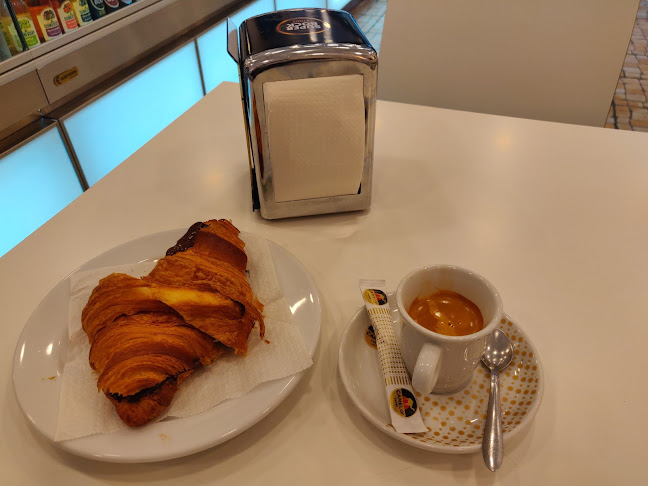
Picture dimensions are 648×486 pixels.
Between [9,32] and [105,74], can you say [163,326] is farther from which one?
[105,74]

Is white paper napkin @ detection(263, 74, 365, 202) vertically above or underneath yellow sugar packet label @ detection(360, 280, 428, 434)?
above

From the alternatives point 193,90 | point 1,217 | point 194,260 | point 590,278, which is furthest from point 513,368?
point 193,90

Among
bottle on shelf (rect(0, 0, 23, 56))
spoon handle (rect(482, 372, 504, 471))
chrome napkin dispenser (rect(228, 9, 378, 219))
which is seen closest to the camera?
spoon handle (rect(482, 372, 504, 471))

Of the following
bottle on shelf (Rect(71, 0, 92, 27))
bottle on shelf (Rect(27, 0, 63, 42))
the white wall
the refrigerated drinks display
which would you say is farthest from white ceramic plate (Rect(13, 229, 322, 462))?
bottle on shelf (Rect(71, 0, 92, 27))

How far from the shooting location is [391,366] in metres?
0.51

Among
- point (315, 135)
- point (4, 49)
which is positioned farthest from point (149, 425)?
point (4, 49)

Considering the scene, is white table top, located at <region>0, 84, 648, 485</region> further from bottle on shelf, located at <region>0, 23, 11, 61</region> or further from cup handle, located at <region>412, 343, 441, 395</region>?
bottle on shelf, located at <region>0, 23, 11, 61</region>

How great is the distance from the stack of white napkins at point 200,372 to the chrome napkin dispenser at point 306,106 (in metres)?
0.18

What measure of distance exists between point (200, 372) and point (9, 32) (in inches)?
49.6

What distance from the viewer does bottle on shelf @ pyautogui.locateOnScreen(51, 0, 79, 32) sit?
1390 millimetres

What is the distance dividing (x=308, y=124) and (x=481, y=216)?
0.31 meters

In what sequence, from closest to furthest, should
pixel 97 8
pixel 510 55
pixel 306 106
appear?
1. pixel 306 106
2. pixel 510 55
3. pixel 97 8

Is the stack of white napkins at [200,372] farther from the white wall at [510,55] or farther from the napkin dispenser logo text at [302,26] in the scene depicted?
the white wall at [510,55]

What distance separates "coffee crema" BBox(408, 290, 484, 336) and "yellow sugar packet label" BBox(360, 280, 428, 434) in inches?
2.2
